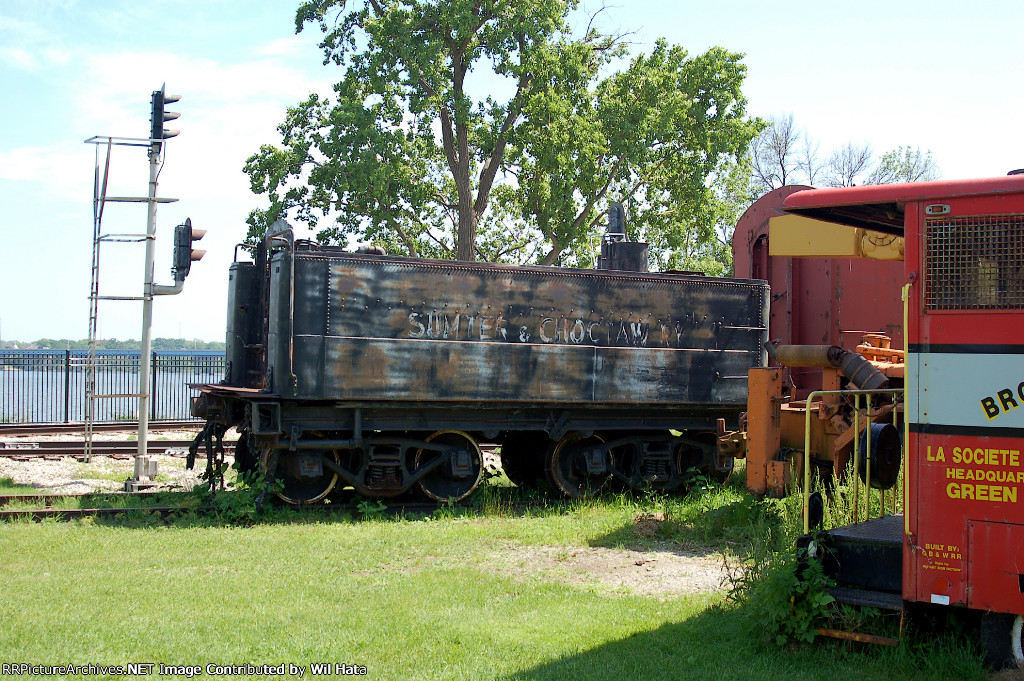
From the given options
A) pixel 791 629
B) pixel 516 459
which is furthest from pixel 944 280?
pixel 516 459

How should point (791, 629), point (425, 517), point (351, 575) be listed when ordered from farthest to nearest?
point (425, 517) < point (351, 575) < point (791, 629)

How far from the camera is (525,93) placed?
22.9m

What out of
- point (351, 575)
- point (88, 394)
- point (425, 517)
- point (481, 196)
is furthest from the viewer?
point (481, 196)

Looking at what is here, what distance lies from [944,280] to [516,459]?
8.26m

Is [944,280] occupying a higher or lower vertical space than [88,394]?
higher

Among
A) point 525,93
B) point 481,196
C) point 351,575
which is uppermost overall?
point 525,93

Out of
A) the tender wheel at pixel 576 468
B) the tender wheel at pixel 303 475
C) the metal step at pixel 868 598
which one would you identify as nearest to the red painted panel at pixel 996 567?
the metal step at pixel 868 598

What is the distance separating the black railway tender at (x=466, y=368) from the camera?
10.4 metres

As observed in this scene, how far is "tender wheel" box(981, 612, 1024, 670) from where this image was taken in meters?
5.00

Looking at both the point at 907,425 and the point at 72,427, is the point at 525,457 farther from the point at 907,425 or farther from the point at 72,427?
the point at 72,427

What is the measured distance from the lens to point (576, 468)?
1181 cm

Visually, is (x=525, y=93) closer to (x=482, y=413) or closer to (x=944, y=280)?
(x=482, y=413)

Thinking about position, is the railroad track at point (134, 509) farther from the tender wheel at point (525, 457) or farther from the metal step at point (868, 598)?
the metal step at point (868, 598)

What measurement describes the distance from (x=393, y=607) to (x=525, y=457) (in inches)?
244
